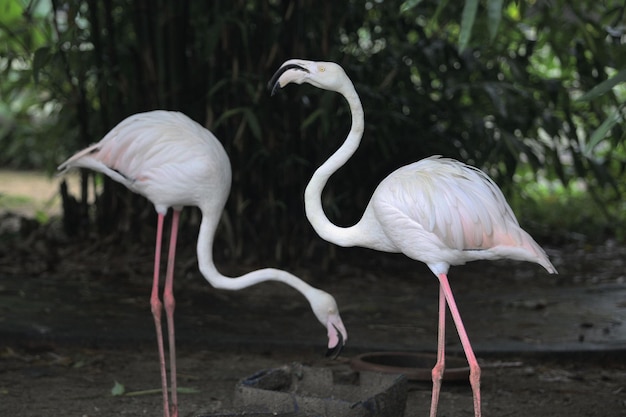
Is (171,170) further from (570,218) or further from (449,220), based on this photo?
(570,218)

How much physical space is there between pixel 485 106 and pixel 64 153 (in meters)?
3.45

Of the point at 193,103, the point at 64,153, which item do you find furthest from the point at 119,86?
the point at 64,153

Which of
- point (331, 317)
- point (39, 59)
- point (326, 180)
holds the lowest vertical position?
point (331, 317)

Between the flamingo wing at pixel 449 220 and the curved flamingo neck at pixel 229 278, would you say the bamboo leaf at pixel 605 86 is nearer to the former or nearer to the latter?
the flamingo wing at pixel 449 220

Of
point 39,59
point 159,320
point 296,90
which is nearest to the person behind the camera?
point 159,320

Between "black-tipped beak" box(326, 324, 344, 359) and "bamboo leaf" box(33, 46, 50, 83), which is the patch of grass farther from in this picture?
"black-tipped beak" box(326, 324, 344, 359)

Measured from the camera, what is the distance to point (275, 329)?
215 inches

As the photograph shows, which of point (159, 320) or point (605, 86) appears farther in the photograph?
point (159, 320)

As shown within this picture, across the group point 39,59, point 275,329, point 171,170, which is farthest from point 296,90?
point 171,170

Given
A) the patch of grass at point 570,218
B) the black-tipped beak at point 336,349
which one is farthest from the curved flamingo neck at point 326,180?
the patch of grass at point 570,218

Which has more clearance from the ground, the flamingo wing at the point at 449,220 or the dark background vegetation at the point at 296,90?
the dark background vegetation at the point at 296,90

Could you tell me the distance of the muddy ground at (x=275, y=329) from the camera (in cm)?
439

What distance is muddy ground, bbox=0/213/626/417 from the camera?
173 inches

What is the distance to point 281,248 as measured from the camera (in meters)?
6.72
